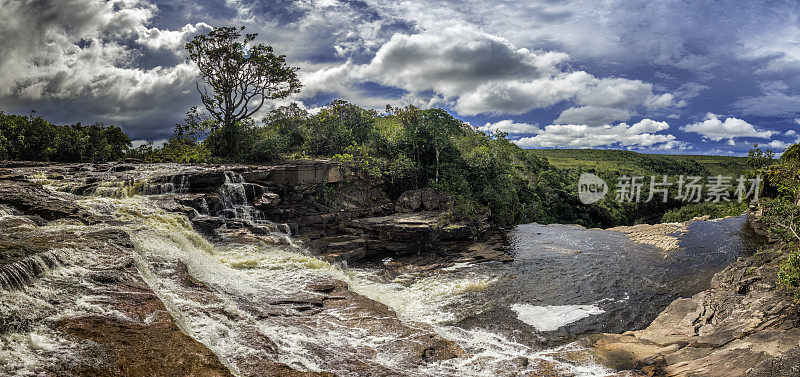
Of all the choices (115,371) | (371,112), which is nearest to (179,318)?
(115,371)

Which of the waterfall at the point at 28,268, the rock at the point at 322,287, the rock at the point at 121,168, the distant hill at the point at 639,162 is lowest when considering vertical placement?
the rock at the point at 322,287

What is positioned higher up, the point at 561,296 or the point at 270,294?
the point at 270,294

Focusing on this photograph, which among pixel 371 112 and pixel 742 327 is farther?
pixel 371 112

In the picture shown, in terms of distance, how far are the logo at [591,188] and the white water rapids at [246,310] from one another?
4818 centimetres

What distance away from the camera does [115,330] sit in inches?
173

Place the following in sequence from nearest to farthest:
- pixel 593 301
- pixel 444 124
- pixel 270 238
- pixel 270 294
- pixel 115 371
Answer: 1. pixel 115 371
2. pixel 270 294
3. pixel 593 301
4. pixel 270 238
5. pixel 444 124

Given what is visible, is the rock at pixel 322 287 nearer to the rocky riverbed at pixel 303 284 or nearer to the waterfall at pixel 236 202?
the rocky riverbed at pixel 303 284

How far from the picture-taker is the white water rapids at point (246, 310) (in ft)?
15.8

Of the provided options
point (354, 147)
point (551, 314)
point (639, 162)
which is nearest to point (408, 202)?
point (354, 147)

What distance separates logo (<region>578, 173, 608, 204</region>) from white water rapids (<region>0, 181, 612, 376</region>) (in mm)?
48175

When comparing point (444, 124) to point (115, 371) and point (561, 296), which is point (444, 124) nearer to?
point (561, 296)

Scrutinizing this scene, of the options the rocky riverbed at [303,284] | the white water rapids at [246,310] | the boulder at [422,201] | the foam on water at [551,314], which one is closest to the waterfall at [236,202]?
the rocky riverbed at [303,284]

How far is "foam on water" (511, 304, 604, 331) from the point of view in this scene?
9.54 m

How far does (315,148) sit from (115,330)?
76.2 feet
